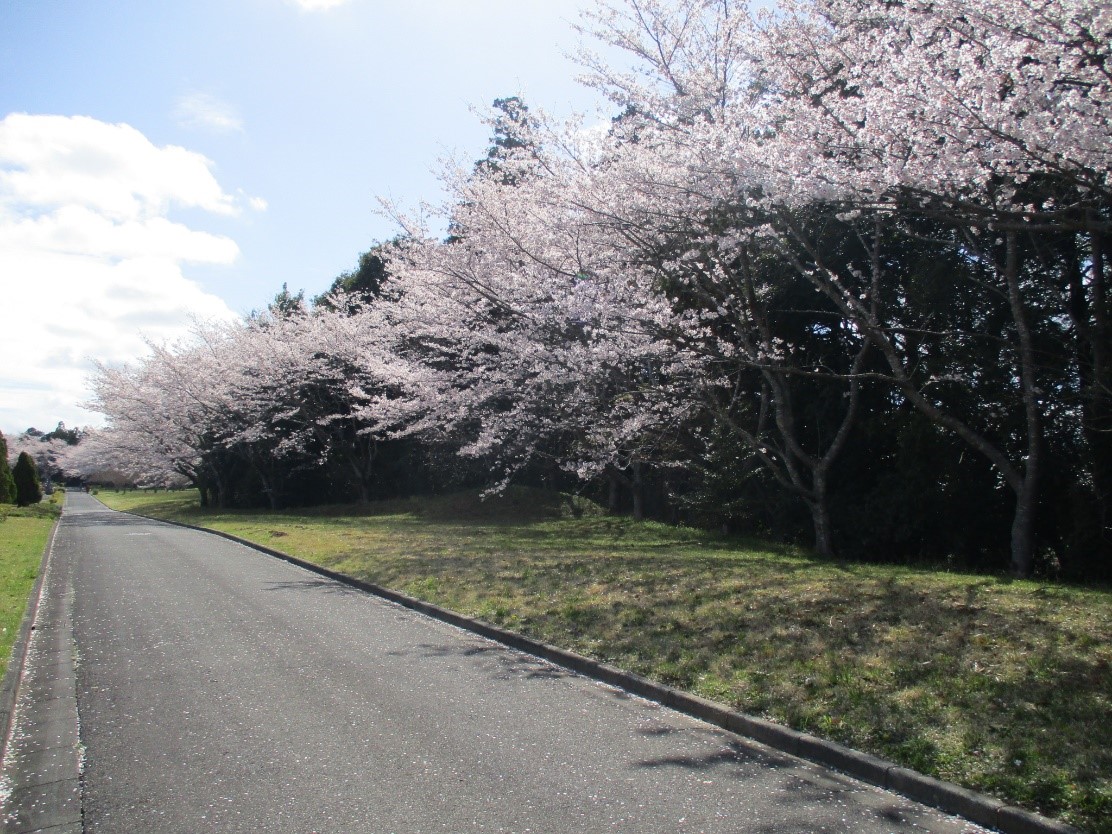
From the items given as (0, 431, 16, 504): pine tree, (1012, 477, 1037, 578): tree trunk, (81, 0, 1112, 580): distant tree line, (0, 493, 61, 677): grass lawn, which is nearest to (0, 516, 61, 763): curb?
(0, 493, 61, 677): grass lawn

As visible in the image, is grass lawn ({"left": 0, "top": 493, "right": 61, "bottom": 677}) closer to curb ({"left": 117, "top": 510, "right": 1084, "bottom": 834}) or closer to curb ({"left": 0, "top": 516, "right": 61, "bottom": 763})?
curb ({"left": 0, "top": 516, "right": 61, "bottom": 763})

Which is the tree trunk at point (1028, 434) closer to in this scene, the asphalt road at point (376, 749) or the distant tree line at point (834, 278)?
the distant tree line at point (834, 278)

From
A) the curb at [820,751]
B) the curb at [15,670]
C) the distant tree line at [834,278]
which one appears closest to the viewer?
the curb at [820,751]

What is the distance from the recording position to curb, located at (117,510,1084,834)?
4.02m

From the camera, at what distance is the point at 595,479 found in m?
26.2

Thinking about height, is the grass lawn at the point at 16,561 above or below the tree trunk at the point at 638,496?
below

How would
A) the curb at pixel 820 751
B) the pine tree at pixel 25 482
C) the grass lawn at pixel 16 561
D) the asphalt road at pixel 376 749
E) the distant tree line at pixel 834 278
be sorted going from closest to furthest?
the curb at pixel 820 751
the asphalt road at pixel 376 749
the distant tree line at pixel 834 278
the grass lawn at pixel 16 561
the pine tree at pixel 25 482

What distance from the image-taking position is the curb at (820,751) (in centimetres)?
402

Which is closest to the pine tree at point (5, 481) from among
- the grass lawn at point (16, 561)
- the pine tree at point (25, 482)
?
the grass lawn at point (16, 561)

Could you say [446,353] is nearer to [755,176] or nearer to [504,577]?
[504,577]

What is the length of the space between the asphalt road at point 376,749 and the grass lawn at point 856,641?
19.2 inches

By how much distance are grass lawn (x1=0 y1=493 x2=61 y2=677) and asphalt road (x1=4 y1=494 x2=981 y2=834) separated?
0.39 metres

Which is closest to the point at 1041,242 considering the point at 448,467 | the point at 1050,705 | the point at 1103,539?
the point at 1103,539

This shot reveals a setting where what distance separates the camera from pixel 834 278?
41.9 feet
